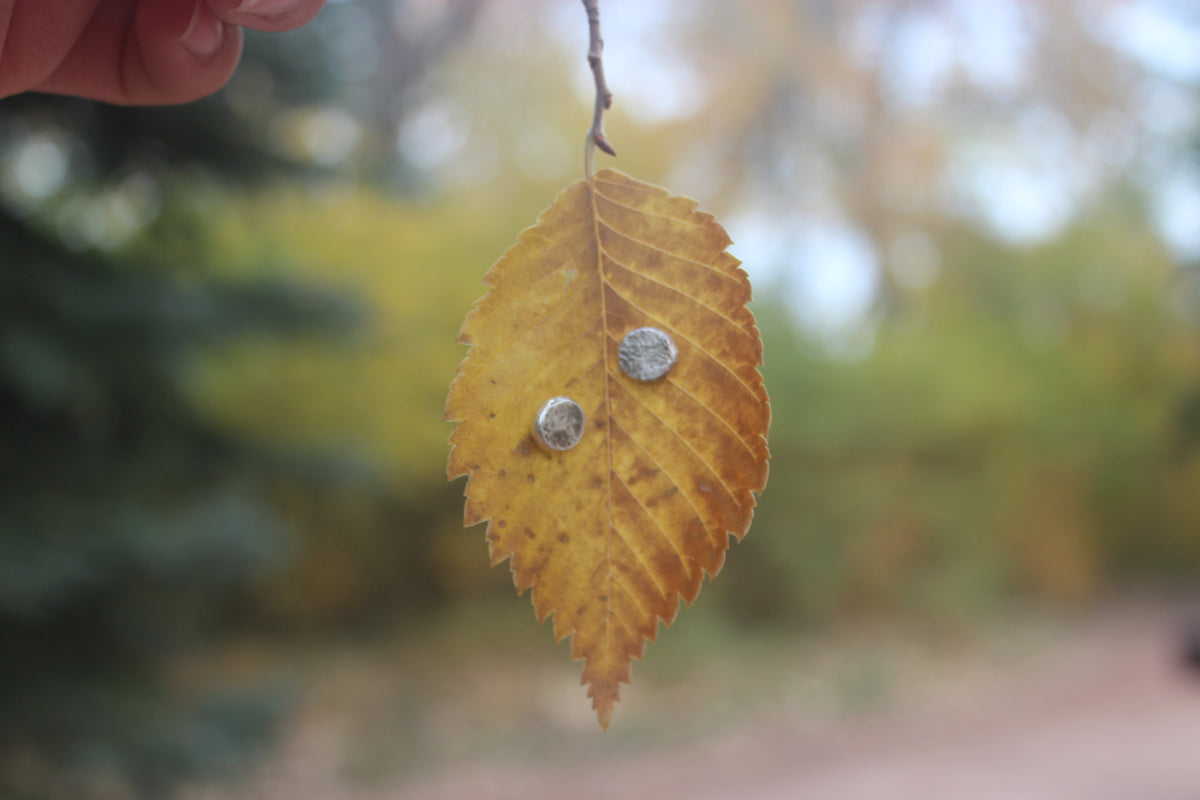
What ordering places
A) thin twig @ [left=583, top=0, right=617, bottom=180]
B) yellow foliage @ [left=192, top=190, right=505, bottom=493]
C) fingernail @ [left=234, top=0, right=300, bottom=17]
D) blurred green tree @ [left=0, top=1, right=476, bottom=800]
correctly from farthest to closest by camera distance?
yellow foliage @ [left=192, top=190, right=505, bottom=493], blurred green tree @ [left=0, top=1, right=476, bottom=800], fingernail @ [left=234, top=0, right=300, bottom=17], thin twig @ [left=583, top=0, right=617, bottom=180]

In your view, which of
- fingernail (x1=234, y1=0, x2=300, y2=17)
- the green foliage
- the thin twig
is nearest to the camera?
the thin twig

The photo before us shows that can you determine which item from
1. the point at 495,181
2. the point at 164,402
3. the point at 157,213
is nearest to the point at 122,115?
the point at 157,213

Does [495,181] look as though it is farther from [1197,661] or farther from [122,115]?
[1197,661]

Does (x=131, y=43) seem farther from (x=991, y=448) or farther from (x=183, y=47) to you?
(x=991, y=448)

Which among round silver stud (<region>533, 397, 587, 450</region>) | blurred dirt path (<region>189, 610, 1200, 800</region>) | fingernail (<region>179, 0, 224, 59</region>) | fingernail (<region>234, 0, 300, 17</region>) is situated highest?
blurred dirt path (<region>189, 610, 1200, 800</region>)

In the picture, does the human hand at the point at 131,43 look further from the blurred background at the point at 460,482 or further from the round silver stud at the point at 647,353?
the blurred background at the point at 460,482

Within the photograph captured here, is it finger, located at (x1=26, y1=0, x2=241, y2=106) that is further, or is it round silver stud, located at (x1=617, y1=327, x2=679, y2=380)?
finger, located at (x1=26, y1=0, x2=241, y2=106)

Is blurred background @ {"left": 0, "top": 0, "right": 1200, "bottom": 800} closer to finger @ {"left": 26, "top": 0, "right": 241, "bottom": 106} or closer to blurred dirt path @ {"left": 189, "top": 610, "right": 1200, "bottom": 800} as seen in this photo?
blurred dirt path @ {"left": 189, "top": 610, "right": 1200, "bottom": 800}

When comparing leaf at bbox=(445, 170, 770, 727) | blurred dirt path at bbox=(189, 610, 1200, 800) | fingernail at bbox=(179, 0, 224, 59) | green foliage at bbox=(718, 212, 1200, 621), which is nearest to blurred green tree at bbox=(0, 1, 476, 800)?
blurred dirt path at bbox=(189, 610, 1200, 800)
